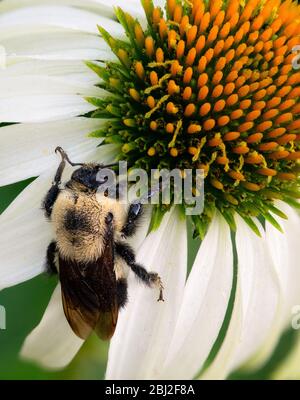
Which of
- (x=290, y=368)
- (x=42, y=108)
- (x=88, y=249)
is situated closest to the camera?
(x=88, y=249)

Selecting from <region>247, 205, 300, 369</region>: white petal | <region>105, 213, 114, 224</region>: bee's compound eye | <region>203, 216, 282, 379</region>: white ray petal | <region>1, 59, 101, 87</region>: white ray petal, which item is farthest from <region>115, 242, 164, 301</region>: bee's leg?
<region>1, 59, 101, 87</region>: white ray petal

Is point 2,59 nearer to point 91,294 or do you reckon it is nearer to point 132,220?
point 132,220

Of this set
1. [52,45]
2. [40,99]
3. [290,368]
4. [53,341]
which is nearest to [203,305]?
[53,341]

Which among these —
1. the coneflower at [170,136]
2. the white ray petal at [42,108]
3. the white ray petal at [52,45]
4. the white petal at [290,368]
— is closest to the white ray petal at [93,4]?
the coneflower at [170,136]

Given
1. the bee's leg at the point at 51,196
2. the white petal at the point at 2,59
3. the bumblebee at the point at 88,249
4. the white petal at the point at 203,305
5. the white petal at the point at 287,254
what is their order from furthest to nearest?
the white petal at the point at 287,254 → the white petal at the point at 203,305 → the white petal at the point at 2,59 → the bee's leg at the point at 51,196 → the bumblebee at the point at 88,249

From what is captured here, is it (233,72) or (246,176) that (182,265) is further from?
(233,72)

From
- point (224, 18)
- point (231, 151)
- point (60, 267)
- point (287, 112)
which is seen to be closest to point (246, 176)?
point (231, 151)

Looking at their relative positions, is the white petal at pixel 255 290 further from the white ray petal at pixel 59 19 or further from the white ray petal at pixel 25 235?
the white ray petal at pixel 59 19
